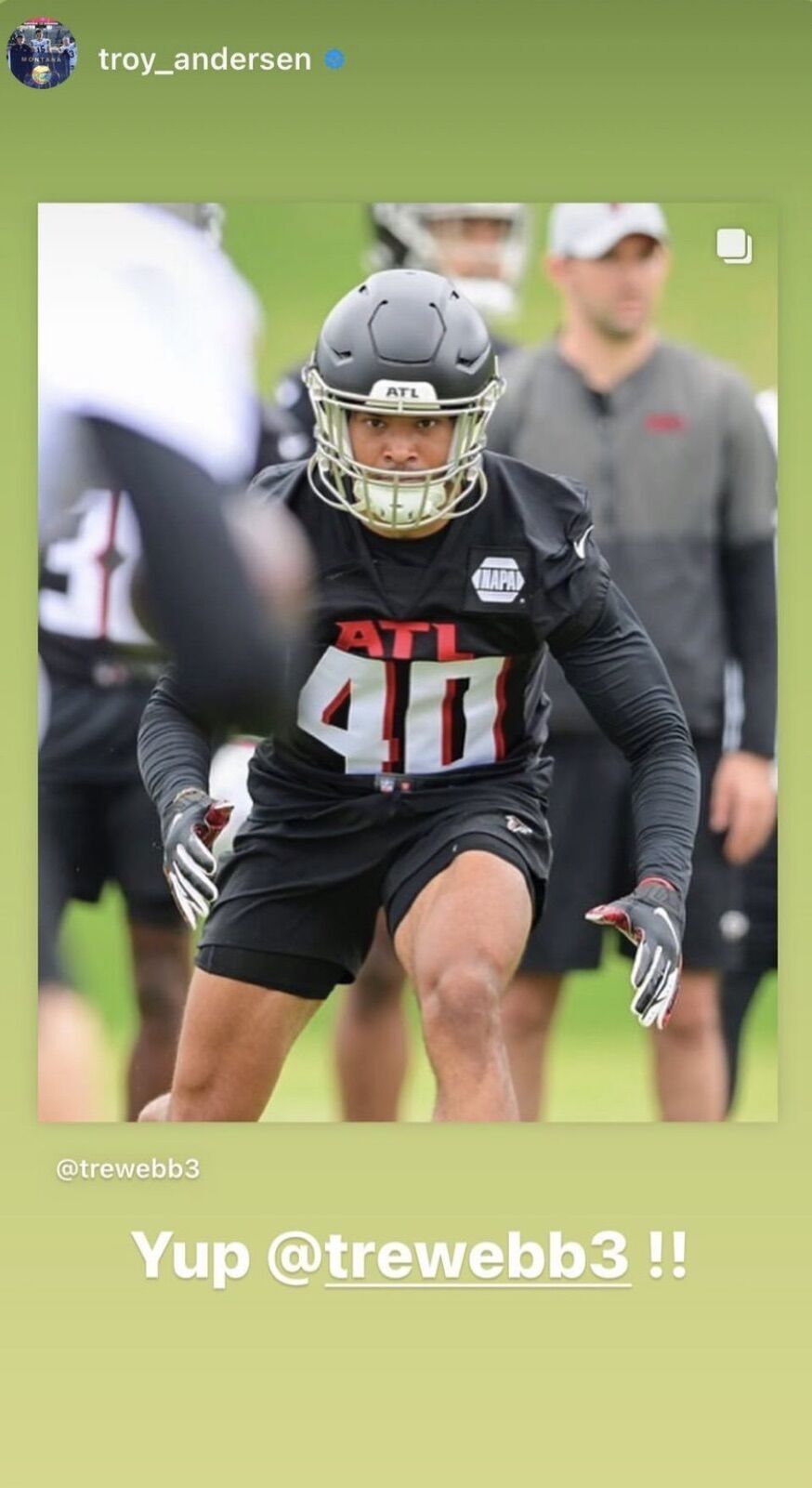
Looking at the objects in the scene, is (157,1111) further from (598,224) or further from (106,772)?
(598,224)

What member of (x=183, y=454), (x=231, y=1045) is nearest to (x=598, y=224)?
(x=231, y=1045)

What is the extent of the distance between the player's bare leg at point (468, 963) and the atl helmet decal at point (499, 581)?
15.7 inches

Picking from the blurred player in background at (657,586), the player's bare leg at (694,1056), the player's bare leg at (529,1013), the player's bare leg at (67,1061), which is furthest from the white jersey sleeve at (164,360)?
the player's bare leg at (694,1056)

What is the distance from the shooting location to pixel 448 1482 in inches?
140

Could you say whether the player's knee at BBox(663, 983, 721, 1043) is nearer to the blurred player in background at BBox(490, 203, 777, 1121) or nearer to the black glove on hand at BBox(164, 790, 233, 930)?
the blurred player in background at BBox(490, 203, 777, 1121)

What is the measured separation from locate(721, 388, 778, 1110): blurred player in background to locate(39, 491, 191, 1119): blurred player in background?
0.90 meters

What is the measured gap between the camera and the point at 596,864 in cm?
A: 374

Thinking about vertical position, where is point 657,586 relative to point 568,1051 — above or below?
above

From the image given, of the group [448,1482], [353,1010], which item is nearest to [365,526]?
[353,1010]

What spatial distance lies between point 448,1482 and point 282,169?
2.08 meters

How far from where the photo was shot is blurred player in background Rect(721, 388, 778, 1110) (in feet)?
12.0

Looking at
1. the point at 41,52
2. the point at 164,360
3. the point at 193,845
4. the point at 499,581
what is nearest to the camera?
the point at 164,360

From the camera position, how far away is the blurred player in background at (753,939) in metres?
3.65

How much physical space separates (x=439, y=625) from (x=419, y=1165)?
87cm
